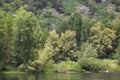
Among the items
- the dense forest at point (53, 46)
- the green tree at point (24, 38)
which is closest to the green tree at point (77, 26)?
the dense forest at point (53, 46)

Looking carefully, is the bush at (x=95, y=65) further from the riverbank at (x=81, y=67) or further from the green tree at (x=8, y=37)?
the green tree at (x=8, y=37)

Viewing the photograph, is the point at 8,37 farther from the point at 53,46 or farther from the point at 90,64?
the point at 90,64

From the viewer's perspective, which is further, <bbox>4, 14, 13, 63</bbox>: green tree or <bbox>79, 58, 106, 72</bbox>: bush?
<bbox>79, 58, 106, 72</bbox>: bush

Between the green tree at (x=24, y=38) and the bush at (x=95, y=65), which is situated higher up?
the green tree at (x=24, y=38)

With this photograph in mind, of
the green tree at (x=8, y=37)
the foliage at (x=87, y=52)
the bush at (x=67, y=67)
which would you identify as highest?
the green tree at (x=8, y=37)

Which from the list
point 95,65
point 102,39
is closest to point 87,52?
point 95,65

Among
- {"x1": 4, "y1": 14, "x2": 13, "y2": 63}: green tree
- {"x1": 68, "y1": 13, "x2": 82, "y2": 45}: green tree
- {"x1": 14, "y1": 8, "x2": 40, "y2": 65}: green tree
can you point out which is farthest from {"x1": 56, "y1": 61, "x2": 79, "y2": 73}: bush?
{"x1": 68, "y1": 13, "x2": 82, "y2": 45}: green tree

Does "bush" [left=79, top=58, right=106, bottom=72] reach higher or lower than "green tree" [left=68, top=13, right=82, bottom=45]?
lower

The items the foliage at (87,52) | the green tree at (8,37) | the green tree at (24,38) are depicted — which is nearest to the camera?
the green tree at (24,38)

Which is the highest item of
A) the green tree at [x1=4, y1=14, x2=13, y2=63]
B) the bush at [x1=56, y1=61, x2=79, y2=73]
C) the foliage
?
the green tree at [x1=4, y1=14, x2=13, y2=63]

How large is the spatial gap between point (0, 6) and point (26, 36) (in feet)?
306

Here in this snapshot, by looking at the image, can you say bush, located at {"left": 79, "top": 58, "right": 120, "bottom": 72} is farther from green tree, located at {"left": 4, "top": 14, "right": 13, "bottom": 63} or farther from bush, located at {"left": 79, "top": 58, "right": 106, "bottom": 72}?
green tree, located at {"left": 4, "top": 14, "right": 13, "bottom": 63}

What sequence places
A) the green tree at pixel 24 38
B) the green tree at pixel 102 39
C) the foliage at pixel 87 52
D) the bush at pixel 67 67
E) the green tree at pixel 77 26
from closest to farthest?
the green tree at pixel 24 38 < the bush at pixel 67 67 < the foliage at pixel 87 52 < the green tree at pixel 102 39 < the green tree at pixel 77 26

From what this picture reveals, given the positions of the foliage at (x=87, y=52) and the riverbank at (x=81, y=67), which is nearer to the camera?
the riverbank at (x=81, y=67)
